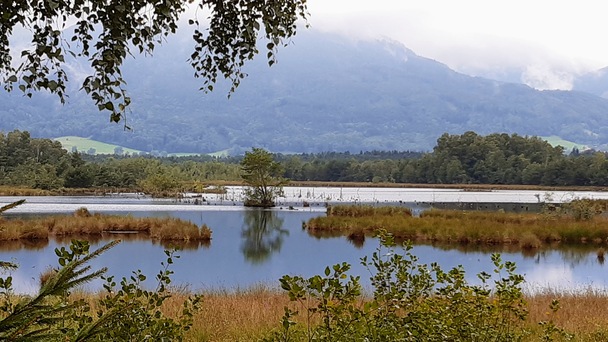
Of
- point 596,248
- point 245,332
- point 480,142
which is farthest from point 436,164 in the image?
point 245,332

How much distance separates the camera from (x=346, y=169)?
140 m

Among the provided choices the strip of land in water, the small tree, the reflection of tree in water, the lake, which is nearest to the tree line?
the strip of land in water

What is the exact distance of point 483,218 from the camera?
3847cm

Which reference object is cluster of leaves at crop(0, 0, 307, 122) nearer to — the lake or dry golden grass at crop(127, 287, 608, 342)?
dry golden grass at crop(127, 287, 608, 342)

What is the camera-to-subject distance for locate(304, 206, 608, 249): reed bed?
31000 mm

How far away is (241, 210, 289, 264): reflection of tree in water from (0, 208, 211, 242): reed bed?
2.62m

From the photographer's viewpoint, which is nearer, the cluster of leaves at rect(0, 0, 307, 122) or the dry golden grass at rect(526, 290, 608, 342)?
the cluster of leaves at rect(0, 0, 307, 122)

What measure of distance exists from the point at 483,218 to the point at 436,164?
9123 centimetres

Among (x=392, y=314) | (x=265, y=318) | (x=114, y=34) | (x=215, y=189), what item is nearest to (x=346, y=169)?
(x=215, y=189)

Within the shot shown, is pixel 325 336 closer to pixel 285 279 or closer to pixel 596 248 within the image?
pixel 285 279

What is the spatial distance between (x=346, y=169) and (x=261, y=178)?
→ 86270mm

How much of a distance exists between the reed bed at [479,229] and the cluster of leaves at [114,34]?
86.7 ft

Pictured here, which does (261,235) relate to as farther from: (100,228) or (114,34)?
(114,34)

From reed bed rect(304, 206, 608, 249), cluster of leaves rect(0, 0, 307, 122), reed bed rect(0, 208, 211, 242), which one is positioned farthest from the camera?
reed bed rect(304, 206, 608, 249)
